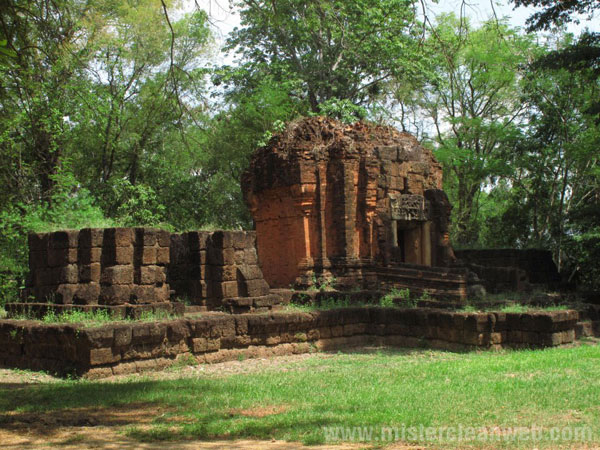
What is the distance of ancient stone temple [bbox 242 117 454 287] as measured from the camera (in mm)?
16078

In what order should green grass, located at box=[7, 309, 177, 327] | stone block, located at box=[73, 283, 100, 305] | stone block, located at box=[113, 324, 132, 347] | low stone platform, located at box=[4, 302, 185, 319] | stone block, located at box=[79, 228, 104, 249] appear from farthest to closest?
stone block, located at box=[79, 228, 104, 249]
stone block, located at box=[73, 283, 100, 305]
low stone platform, located at box=[4, 302, 185, 319]
green grass, located at box=[7, 309, 177, 327]
stone block, located at box=[113, 324, 132, 347]

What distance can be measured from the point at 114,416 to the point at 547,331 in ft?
24.4

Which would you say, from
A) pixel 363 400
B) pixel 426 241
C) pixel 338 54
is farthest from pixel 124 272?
pixel 338 54

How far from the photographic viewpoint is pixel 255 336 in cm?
1170

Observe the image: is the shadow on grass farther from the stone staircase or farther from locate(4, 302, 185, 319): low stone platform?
the stone staircase

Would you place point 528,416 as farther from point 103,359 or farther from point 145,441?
point 103,359

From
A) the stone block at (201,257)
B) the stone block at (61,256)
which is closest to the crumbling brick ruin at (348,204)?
the stone block at (201,257)

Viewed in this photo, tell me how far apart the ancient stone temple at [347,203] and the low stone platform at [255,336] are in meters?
3.01

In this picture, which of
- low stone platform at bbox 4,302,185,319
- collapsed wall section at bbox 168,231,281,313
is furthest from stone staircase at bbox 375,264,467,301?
low stone platform at bbox 4,302,185,319

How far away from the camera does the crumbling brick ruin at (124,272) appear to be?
11016 millimetres

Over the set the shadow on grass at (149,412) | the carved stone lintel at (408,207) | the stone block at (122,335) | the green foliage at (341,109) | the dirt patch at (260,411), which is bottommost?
the dirt patch at (260,411)

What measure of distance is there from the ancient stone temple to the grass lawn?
20.6 feet

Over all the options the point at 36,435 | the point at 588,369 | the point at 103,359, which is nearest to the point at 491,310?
the point at 588,369

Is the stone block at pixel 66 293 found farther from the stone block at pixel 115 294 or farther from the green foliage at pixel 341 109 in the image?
the green foliage at pixel 341 109
